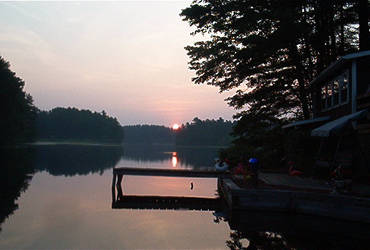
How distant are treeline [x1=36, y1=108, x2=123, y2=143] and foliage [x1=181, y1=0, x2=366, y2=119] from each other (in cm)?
14575

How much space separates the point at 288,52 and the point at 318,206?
14768 millimetres

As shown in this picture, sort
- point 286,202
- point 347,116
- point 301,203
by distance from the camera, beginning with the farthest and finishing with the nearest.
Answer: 1. point 347,116
2. point 286,202
3. point 301,203

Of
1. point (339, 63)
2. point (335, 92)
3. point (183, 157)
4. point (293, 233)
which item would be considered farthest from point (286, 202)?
point (183, 157)

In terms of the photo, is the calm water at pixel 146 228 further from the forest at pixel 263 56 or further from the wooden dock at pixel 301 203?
the forest at pixel 263 56

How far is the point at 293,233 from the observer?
1234 cm

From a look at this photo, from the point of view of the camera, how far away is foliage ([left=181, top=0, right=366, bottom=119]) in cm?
2405

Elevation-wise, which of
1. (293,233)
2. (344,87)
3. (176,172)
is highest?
(344,87)

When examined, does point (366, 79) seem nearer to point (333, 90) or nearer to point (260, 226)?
point (333, 90)

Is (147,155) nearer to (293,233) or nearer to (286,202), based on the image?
(286,202)

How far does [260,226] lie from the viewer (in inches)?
523

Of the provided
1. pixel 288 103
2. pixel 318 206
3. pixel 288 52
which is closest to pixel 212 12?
pixel 288 52

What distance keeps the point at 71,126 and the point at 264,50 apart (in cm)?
16516

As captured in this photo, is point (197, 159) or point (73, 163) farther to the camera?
point (197, 159)

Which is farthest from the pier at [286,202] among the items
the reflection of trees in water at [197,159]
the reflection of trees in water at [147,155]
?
the reflection of trees in water at [147,155]
